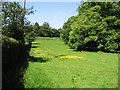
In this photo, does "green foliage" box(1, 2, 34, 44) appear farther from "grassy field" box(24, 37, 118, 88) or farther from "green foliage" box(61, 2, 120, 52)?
"green foliage" box(61, 2, 120, 52)

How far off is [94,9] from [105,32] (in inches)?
191

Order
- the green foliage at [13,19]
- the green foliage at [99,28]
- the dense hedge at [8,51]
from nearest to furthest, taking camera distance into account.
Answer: the dense hedge at [8,51] < the green foliage at [13,19] < the green foliage at [99,28]

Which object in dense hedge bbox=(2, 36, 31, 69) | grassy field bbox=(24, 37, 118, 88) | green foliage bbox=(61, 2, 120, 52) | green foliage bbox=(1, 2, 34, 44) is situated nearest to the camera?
grassy field bbox=(24, 37, 118, 88)

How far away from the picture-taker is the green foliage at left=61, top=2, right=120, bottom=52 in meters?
26.5

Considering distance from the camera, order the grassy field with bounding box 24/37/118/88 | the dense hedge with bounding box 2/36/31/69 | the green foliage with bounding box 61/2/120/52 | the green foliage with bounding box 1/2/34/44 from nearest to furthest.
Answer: the grassy field with bounding box 24/37/118/88 < the dense hedge with bounding box 2/36/31/69 < the green foliage with bounding box 1/2/34/44 < the green foliage with bounding box 61/2/120/52

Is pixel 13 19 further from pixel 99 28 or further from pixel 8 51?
pixel 99 28

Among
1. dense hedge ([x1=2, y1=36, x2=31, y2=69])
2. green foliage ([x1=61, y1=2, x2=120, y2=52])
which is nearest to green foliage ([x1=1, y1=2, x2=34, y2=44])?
dense hedge ([x1=2, y1=36, x2=31, y2=69])

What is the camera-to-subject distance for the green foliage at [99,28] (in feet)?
86.8

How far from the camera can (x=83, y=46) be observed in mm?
28859

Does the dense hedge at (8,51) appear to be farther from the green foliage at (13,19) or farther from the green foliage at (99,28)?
the green foliage at (99,28)

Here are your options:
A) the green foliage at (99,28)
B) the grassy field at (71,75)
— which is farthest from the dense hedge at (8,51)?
the green foliage at (99,28)

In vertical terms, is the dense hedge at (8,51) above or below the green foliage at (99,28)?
below

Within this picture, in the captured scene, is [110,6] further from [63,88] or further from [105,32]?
[63,88]

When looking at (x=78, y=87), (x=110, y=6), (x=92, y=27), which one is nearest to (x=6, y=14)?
(x=78, y=87)
